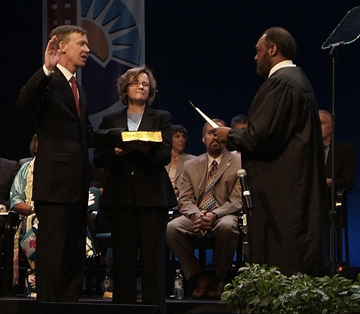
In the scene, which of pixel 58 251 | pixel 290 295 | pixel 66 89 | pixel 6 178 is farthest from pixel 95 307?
pixel 6 178

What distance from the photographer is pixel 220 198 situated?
5.92 metres

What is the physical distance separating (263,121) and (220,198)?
2.13 metres

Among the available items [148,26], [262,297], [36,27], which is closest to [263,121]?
[262,297]

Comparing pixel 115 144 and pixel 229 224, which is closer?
pixel 115 144

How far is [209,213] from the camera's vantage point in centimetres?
573

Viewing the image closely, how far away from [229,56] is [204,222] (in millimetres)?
2629

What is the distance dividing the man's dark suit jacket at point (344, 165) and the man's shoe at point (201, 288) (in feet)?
4.43

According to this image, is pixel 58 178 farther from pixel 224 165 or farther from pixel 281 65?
pixel 224 165

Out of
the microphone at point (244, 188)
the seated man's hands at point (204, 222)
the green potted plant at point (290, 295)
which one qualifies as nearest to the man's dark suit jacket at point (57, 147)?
the microphone at point (244, 188)

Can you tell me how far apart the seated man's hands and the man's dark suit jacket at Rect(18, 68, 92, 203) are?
168cm

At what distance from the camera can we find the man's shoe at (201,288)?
568 centimetres

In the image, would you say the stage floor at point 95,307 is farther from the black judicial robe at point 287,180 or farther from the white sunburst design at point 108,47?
the white sunburst design at point 108,47

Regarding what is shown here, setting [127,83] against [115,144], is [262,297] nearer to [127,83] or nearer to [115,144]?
[115,144]

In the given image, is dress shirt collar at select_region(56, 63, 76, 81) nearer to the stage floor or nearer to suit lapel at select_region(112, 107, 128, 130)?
suit lapel at select_region(112, 107, 128, 130)
